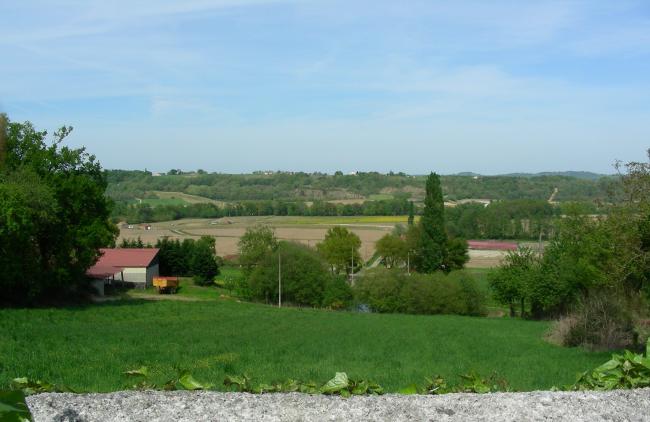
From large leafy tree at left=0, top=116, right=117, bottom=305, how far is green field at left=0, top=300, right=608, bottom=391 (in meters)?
2.81

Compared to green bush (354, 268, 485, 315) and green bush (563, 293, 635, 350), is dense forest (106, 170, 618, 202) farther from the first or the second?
green bush (563, 293, 635, 350)

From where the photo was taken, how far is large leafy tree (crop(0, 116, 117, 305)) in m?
30.1

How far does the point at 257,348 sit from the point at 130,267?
38.8 meters

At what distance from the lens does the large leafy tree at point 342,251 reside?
7638 centimetres

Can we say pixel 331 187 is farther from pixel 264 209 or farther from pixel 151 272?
pixel 151 272

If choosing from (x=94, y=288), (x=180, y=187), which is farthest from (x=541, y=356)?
(x=180, y=187)

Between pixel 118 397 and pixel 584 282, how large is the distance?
3559cm

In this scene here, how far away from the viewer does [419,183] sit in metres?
194

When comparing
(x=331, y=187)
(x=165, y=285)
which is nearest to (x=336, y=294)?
(x=165, y=285)

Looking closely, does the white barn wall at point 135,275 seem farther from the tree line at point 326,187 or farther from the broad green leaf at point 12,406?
the tree line at point 326,187

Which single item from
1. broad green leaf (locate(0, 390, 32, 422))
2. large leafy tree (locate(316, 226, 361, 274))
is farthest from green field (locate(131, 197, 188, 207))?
broad green leaf (locate(0, 390, 32, 422))

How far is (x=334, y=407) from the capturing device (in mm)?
6277

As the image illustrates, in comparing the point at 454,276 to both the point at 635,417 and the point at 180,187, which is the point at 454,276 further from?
the point at 180,187

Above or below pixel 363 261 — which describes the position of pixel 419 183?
above
